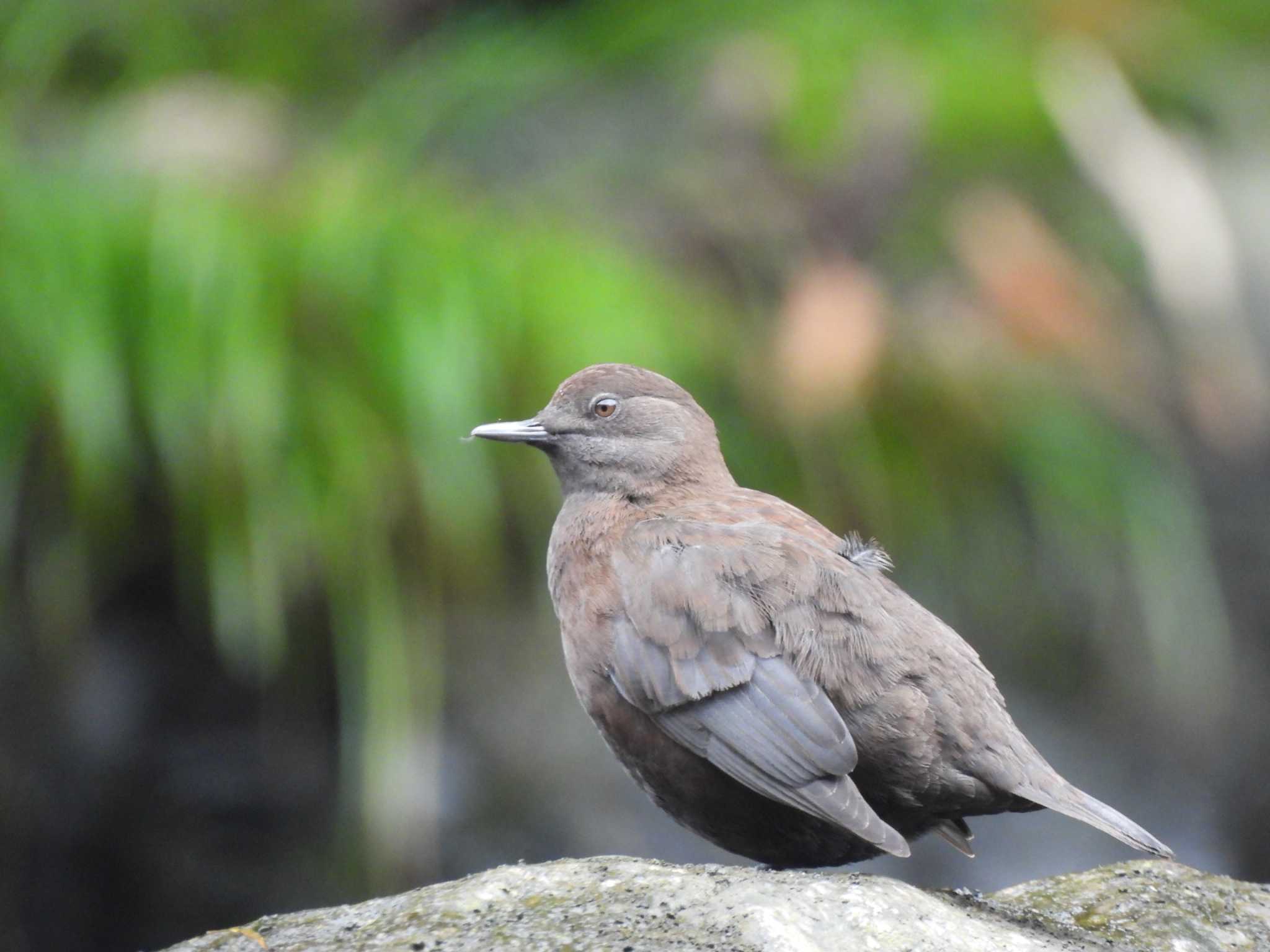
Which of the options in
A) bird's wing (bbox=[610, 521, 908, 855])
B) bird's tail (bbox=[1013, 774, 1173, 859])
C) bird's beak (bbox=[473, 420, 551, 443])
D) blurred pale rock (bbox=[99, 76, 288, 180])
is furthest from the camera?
blurred pale rock (bbox=[99, 76, 288, 180])

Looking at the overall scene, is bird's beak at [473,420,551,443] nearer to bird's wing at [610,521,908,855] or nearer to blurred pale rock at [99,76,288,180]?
bird's wing at [610,521,908,855]

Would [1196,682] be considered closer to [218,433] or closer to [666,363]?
[666,363]

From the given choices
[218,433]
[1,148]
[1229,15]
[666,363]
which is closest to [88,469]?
[218,433]

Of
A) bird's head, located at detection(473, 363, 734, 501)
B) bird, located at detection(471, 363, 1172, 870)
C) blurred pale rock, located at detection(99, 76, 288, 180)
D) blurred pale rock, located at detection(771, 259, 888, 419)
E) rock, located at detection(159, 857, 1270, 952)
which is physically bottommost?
rock, located at detection(159, 857, 1270, 952)

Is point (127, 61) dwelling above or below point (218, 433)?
above

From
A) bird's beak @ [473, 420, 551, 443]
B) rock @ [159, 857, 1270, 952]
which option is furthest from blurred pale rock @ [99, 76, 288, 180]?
rock @ [159, 857, 1270, 952]

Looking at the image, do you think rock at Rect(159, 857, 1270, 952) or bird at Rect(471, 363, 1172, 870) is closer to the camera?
rock at Rect(159, 857, 1270, 952)

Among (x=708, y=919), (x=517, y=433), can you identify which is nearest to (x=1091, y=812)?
(x=708, y=919)

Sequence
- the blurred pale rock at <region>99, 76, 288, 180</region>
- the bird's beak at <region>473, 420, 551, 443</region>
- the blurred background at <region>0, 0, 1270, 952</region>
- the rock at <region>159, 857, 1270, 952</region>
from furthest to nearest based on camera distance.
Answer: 1. the blurred pale rock at <region>99, 76, 288, 180</region>
2. the blurred background at <region>0, 0, 1270, 952</region>
3. the bird's beak at <region>473, 420, 551, 443</region>
4. the rock at <region>159, 857, 1270, 952</region>
